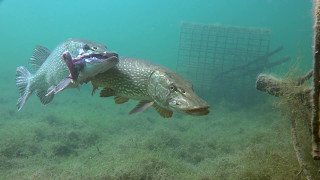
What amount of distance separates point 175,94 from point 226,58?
12.5 m

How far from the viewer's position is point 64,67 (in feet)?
10.8

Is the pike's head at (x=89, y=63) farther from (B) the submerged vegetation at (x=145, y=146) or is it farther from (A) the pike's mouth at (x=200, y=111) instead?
(B) the submerged vegetation at (x=145, y=146)

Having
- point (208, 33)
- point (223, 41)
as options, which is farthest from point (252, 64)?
point (208, 33)

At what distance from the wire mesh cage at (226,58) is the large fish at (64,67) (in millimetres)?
10994

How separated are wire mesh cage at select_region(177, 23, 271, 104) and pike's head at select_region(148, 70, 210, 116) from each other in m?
11.6

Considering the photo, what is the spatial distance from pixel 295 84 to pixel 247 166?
179 cm

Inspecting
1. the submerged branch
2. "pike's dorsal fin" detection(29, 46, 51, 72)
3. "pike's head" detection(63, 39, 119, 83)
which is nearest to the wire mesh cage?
"pike's dorsal fin" detection(29, 46, 51, 72)

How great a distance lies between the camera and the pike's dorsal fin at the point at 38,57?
166 inches

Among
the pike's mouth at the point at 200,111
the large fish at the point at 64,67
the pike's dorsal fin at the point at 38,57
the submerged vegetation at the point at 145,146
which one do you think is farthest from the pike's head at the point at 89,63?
the submerged vegetation at the point at 145,146

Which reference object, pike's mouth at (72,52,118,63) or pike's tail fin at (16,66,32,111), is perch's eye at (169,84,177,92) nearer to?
pike's mouth at (72,52,118,63)

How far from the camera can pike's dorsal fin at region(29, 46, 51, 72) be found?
4.21 m

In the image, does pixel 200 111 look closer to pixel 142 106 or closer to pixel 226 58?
pixel 142 106

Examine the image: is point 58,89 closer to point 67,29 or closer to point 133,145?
point 133,145

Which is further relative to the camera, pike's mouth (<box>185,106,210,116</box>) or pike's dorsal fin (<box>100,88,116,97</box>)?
pike's dorsal fin (<box>100,88,116,97</box>)
